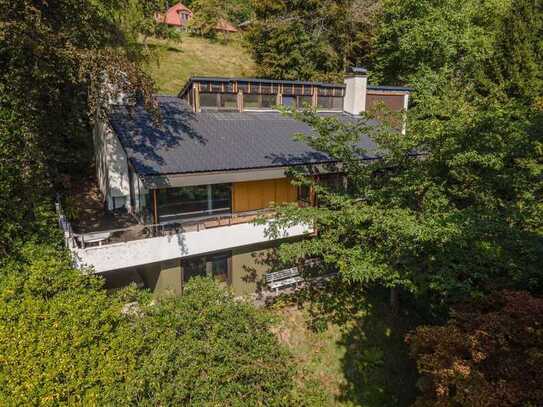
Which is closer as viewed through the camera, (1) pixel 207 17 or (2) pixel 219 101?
(2) pixel 219 101

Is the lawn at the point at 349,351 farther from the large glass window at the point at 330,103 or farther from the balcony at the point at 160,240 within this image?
the large glass window at the point at 330,103

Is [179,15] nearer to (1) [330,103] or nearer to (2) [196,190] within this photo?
(1) [330,103]

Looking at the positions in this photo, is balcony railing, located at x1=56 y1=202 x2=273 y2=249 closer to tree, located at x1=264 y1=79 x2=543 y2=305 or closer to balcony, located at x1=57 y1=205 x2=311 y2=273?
balcony, located at x1=57 y1=205 x2=311 y2=273

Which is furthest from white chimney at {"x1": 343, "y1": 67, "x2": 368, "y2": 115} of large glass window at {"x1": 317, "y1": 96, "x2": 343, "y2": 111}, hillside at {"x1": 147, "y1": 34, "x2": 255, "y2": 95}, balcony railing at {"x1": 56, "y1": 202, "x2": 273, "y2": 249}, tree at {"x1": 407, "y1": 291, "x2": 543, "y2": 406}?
hillside at {"x1": 147, "y1": 34, "x2": 255, "y2": 95}

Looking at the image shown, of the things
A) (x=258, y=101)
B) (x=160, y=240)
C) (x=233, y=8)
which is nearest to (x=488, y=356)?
(x=160, y=240)

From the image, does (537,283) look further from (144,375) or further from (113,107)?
(113,107)

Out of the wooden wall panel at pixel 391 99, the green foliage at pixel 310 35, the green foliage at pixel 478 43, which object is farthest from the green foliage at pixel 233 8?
the wooden wall panel at pixel 391 99
